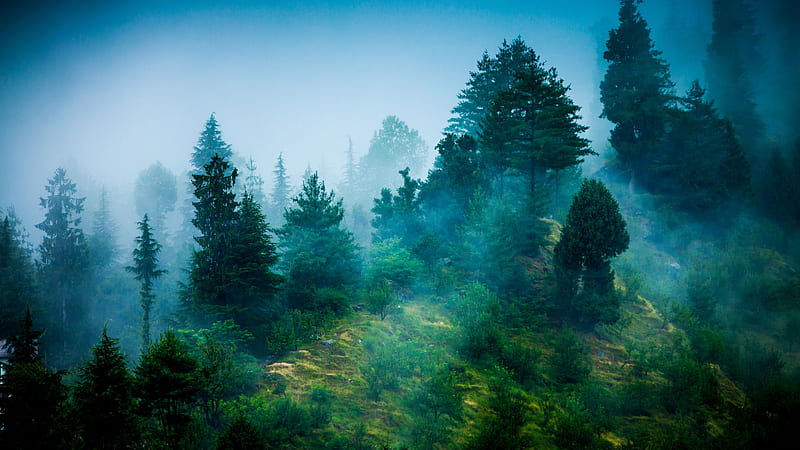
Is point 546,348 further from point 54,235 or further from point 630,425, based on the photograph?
point 54,235

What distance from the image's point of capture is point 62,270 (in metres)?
38.8

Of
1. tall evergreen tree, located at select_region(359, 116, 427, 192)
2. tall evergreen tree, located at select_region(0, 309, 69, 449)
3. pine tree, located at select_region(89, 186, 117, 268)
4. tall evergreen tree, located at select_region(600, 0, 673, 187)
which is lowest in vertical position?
tall evergreen tree, located at select_region(0, 309, 69, 449)

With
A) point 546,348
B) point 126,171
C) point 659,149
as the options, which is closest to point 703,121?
point 659,149

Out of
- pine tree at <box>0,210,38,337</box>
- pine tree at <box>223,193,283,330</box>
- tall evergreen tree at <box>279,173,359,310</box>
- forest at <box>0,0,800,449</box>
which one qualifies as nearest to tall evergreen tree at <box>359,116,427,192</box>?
forest at <box>0,0,800,449</box>

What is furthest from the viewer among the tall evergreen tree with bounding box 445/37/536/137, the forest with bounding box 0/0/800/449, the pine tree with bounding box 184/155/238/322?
the tall evergreen tree with bounding box 445/37/536/137

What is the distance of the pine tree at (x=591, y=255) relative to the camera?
15492 mm

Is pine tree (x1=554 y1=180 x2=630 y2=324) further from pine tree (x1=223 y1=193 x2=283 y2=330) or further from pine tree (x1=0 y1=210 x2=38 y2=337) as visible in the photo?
pine tree (x1=0 y1=210 x2=38 y2=337)

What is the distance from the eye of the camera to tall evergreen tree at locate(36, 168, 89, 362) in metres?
38.1

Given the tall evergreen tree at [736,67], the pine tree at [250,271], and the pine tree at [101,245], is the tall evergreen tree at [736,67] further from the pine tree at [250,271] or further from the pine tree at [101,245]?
the pine tree at [101,245]

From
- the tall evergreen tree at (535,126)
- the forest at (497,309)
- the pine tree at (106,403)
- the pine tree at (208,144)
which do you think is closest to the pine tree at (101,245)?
the forest at (497,309)

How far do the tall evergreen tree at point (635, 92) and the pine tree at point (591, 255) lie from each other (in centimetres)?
1903

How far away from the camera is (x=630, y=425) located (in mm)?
10312

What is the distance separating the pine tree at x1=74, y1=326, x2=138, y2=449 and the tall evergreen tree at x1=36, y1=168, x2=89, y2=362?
145 ft

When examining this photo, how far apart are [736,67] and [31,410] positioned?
195ft
